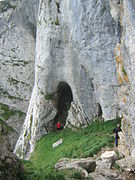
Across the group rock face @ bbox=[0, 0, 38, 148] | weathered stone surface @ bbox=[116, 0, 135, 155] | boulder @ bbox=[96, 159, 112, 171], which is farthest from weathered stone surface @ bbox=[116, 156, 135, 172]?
rock face @ bbox=[0, 0, 38, 148]

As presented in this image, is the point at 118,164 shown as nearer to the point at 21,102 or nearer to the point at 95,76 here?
the point at 95,76

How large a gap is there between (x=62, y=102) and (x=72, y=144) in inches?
261

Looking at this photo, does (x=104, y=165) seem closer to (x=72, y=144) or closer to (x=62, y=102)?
(x=72, y=144)

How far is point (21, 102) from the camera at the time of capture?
97.0ft

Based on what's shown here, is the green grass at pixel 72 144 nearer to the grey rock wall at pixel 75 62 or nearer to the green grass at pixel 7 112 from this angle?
the grey rock wall at pixel 75 62

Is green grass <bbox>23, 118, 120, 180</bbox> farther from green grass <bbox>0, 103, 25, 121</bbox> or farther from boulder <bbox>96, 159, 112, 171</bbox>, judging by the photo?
green grass <bbox>0, 103, 25, 121</bbox>

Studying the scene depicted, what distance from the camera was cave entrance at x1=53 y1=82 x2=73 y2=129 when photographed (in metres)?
19.8

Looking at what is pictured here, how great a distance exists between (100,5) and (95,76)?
164 inches

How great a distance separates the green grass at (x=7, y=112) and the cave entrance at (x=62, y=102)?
9.71 meters

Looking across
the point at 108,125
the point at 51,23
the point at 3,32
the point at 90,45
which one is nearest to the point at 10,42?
the point at 3,32

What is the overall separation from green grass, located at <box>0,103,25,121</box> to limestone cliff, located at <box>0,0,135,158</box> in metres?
7.63

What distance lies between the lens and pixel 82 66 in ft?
53.3

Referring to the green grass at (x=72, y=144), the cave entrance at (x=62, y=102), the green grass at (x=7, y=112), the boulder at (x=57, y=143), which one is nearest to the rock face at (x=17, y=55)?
the green grass at (x=7, y=112)

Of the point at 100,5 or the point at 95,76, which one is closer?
the point at 100,5
